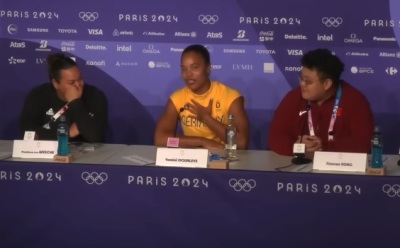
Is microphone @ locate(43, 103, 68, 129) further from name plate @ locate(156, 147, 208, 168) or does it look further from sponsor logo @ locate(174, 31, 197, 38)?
sponsor logo @ locate(174, 31, 197, 38)

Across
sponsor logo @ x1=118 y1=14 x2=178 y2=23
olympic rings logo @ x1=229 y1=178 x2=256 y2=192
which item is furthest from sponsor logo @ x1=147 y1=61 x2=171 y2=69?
olympic rings logo @ x1=229 y1=178 x2=256 y2=192

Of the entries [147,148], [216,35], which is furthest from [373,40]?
[147,148]

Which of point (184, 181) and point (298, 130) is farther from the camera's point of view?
point (298, 130)

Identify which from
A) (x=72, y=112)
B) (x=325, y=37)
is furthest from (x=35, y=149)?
(x=325, y=37)

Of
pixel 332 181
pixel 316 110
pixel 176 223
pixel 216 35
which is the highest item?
pixel 216 35

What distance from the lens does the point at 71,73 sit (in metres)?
4.28

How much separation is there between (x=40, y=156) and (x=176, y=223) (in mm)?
744

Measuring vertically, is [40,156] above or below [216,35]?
below

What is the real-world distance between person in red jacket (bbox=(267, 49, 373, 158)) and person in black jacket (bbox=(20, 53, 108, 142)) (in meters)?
1.02

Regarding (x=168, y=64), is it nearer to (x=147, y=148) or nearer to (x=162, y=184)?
(x=147, y=148)

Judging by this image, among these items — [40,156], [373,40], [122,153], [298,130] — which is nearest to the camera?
[40,156]

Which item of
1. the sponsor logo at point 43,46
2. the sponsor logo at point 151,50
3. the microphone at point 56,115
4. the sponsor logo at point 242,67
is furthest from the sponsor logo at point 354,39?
the sponsor logo at point 43,46

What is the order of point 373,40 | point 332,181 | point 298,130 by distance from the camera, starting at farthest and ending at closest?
1. point 373,40
2. point 298,130
3. point 332,181

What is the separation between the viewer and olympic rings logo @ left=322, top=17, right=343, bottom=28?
507cm
